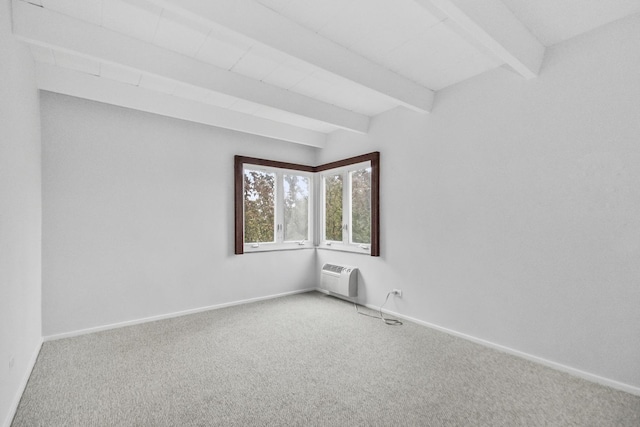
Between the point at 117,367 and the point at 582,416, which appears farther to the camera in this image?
the point at 117,367

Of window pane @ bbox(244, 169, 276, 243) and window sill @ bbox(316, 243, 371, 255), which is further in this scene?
window pane @ bbox(244, 169, 276, 243)

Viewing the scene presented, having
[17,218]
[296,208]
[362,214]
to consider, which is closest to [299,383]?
[17,218]

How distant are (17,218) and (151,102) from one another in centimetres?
179

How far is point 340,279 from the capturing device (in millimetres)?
4176

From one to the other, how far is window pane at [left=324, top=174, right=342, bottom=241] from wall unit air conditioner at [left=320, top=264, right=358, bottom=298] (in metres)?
0.52

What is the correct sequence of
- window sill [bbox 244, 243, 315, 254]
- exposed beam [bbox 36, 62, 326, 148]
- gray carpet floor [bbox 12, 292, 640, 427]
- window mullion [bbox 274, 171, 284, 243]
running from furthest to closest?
window mullion [bbox 274, 171, 284, 243] < window sill [bbox 244, 243, 315, 254] < exposed beam [bbox 36, 62, 326, 148] < gray carpet floor [bbox 12, 292, 640, 427]

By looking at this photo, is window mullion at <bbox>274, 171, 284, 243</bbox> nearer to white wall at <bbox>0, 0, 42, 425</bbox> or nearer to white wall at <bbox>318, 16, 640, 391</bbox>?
white wall at <bbox>318, 16, 640, 391</bbox>

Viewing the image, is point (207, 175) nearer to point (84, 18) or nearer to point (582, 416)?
point (84, 18)

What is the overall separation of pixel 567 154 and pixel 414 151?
56.0 inches

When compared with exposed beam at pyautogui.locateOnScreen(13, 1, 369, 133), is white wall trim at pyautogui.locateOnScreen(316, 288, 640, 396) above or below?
below

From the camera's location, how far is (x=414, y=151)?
3.44 m

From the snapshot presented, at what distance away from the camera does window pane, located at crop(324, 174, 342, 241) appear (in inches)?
182

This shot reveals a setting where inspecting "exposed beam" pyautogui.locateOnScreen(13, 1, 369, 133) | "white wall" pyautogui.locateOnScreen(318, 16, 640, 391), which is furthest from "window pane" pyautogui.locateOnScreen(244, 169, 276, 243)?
"white wall" pyautogui.locateOnScreen(318, 16, 640, 391)

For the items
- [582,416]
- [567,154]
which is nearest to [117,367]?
[582,416]
